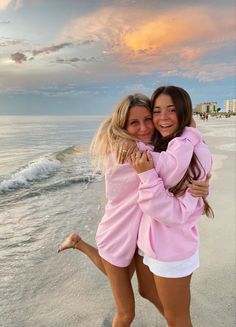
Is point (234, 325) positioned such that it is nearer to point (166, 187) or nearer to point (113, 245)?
point (113, 245)

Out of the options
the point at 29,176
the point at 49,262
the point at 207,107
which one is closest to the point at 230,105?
the point at 207,107

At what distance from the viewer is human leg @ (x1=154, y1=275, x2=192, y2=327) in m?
2.33

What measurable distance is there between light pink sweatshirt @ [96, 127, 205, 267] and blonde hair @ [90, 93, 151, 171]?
9cm

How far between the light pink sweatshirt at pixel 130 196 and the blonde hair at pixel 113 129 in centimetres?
9

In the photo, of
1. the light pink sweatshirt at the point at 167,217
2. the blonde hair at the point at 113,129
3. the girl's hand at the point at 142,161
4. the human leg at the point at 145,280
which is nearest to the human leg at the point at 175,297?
the light pink sweatshirt at the point at 167,217

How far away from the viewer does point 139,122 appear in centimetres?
250

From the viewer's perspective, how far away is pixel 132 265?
271 centimetres

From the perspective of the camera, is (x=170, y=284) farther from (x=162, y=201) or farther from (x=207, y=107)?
(x=207, y=107)

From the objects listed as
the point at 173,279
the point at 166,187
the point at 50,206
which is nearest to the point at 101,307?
the point at 173,279

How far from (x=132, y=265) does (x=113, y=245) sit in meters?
0.29

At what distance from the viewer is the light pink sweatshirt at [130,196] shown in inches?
86.1

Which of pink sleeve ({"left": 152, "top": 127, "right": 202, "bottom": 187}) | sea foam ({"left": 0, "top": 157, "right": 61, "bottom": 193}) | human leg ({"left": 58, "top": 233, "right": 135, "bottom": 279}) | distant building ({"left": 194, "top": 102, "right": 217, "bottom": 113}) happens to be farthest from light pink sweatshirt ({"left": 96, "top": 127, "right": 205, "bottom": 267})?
distant building ({"left": 194, "top": 102, "right": 217, "bottom": 113})

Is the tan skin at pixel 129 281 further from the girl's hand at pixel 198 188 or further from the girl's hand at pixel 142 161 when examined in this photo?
the girl's hand at pixel 198 188

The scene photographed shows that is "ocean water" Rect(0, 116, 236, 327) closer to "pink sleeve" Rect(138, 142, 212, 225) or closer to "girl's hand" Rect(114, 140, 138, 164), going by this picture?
"girl's hand" Rect(114, 140, 138, 164)
